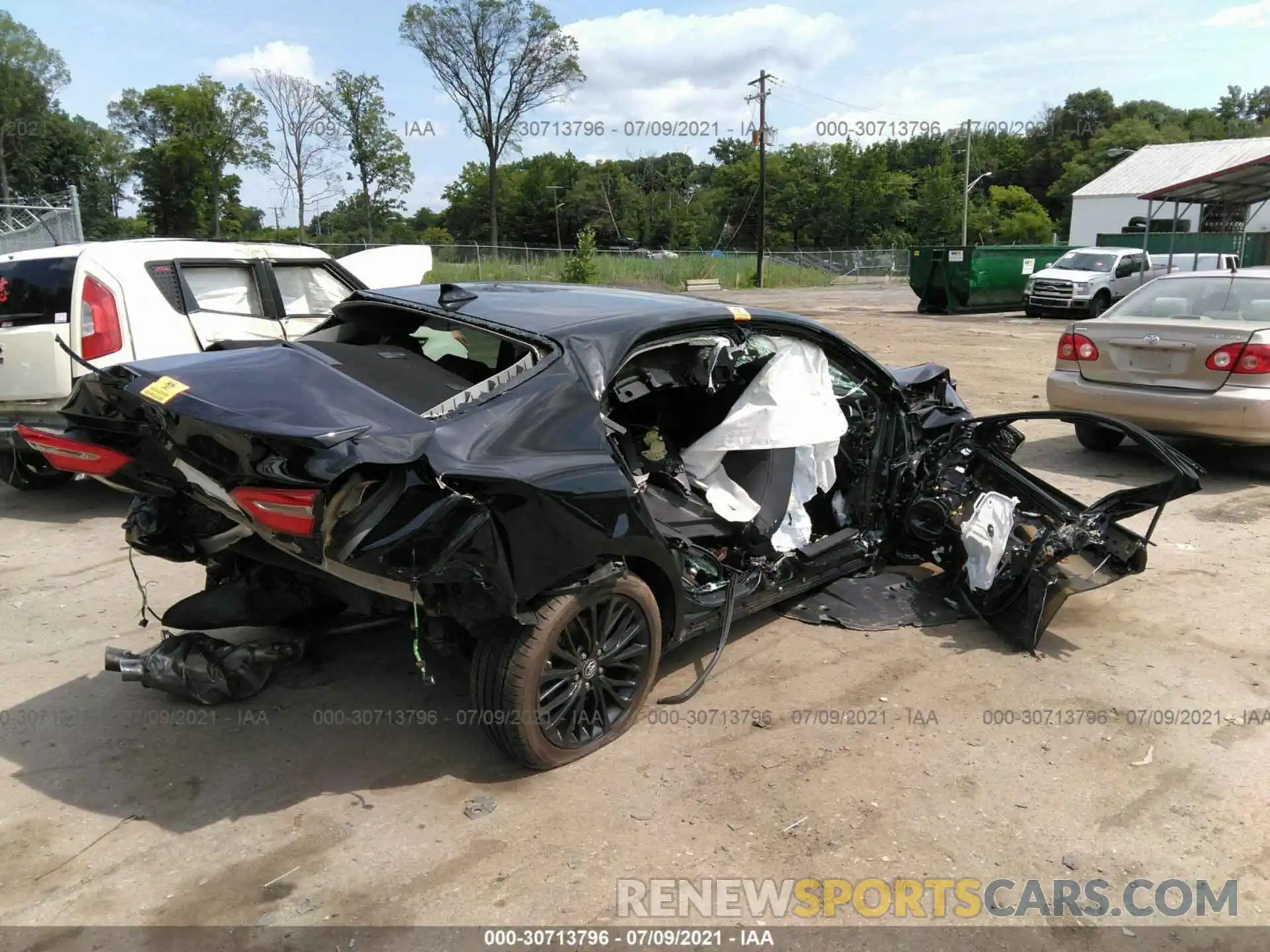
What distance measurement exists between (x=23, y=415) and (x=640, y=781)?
5245mm

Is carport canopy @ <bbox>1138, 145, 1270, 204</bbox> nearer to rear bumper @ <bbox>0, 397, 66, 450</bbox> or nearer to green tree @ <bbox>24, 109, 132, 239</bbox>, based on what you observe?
rear bumper @ <bbox>0, 397, 66, 450</bbox>

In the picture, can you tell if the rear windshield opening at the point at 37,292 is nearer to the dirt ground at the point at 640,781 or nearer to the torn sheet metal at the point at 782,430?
the dirt ground at the point at 640,781

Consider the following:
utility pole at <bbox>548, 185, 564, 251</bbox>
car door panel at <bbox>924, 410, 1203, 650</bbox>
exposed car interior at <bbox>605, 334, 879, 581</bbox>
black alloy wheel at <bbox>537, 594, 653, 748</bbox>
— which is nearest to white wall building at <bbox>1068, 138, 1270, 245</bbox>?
utility pole at <bbox>548, 185, 564, 251</bbox>

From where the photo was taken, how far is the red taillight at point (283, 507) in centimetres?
250

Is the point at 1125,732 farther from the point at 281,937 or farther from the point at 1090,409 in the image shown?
the point at 1090,409

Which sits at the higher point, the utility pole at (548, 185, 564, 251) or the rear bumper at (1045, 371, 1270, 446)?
the utility pole at (548, 185, 564, 251)

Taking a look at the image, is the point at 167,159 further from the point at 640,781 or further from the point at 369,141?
the point at 640,781

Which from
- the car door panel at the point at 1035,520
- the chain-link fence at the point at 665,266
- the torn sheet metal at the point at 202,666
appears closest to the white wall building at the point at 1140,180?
the chain-link fence at the point at 665,266

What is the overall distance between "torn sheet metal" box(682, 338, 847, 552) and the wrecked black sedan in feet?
0.04

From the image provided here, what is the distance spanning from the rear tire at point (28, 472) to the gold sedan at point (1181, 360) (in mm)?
7934

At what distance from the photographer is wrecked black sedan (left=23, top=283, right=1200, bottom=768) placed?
262 centimetres

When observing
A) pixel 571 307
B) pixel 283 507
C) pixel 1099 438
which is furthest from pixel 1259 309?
pixel 283 507

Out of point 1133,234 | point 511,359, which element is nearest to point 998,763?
point 511,359

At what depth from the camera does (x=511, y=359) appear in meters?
3.33
